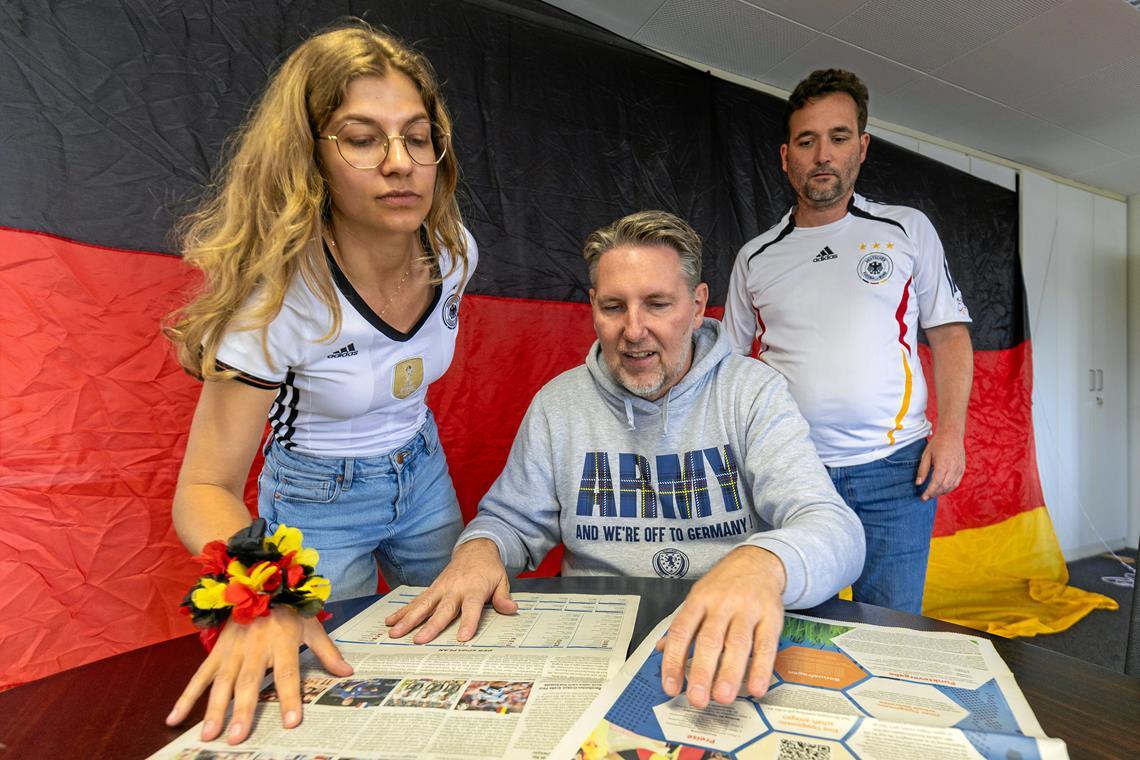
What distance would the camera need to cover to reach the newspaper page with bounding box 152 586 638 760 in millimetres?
514

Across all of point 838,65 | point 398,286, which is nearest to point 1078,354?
point 838,65

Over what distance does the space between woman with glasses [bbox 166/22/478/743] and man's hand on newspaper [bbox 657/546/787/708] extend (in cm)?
33

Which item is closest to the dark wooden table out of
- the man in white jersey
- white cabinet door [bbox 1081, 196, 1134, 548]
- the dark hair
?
the man in white jersey

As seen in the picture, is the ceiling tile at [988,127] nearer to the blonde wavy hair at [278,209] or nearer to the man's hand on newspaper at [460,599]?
the blonde wavy hair at [278,209]

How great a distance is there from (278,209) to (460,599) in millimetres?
602

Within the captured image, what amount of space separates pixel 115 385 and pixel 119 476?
198mm

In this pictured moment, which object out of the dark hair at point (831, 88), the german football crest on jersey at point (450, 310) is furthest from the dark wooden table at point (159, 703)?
the dark hair at point (831, 88)

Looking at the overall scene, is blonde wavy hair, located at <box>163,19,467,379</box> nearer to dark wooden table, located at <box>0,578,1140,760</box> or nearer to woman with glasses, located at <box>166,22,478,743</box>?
woman with glasses, located at <box>166,22,478,743</box>

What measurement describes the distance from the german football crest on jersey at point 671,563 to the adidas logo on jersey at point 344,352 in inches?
23.3

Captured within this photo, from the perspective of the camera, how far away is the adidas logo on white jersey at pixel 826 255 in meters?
1.51

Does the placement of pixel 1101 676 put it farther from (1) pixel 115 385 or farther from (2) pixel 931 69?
(2) pixel 931 69

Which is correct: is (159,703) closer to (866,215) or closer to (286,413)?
(286,413)

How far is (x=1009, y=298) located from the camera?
3.18 m

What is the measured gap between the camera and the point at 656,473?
1.09 meters
